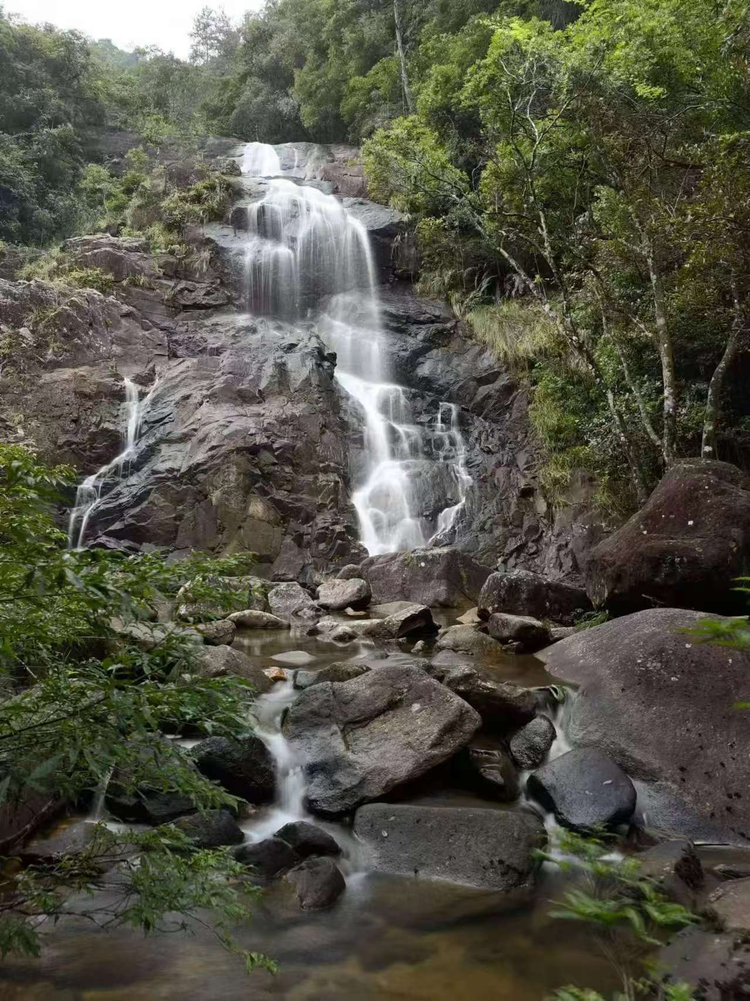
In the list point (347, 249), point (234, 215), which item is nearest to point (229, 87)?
point (234, 215)

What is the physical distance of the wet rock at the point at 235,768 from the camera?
487cm

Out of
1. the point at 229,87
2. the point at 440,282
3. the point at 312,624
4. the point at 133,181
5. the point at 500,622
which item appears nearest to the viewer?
the point at 500,622

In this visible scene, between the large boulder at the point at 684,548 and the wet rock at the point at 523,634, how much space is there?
0.78 meters

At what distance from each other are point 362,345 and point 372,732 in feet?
49.8

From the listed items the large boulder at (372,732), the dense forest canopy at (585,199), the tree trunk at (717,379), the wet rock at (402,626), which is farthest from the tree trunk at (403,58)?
the large boulder at (372,732)

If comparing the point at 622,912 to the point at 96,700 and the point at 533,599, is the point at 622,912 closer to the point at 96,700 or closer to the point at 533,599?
the point at 96,700

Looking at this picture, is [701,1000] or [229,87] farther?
[229,87]

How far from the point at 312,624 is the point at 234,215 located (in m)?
16.1

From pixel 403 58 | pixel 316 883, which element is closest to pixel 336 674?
pixel 316 883

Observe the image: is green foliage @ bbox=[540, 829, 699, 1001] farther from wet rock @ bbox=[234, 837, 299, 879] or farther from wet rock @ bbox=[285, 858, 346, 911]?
wet rock @ bbox=[234, 837, 299, 879]

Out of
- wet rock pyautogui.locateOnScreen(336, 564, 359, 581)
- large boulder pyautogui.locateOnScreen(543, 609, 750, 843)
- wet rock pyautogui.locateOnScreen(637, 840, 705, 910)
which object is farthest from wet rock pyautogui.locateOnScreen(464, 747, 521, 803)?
wet rock pyautogui.locateOnScreen(336, 564, 359, 581)

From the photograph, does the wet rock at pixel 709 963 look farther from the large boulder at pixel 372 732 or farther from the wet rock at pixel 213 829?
the wet rock at pixel 213 829

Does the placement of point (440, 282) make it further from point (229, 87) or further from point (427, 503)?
point (229, 87)

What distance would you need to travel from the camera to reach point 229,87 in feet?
105
